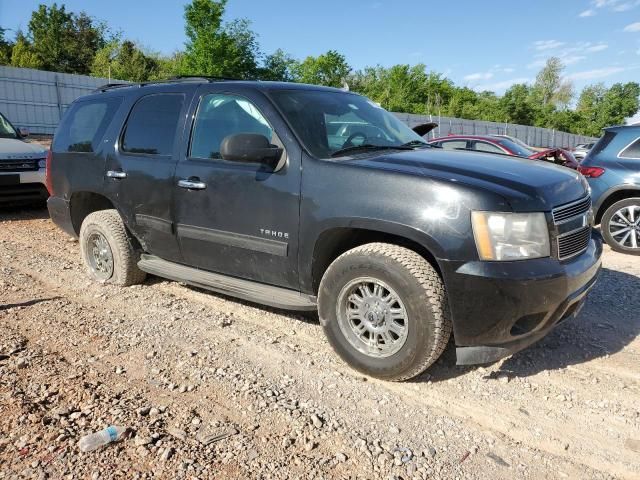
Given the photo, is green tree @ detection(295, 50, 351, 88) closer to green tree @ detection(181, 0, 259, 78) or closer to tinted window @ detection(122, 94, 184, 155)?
green tree @ detection(181, 0, 259, 78)

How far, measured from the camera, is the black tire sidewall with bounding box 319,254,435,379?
288 cm

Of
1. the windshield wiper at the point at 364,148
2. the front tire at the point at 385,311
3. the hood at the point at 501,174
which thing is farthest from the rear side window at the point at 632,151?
the front tire at the point at 385,311

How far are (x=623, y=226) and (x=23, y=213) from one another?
939 cm

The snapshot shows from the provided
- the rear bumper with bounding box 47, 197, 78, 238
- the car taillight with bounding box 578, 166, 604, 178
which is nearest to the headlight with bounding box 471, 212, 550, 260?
the rear bumper with bounding box 47, 197, 78, 238

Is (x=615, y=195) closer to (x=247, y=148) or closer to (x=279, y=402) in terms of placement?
(x=247, y=148)

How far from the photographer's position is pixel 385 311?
3.06 m

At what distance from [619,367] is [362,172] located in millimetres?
2152

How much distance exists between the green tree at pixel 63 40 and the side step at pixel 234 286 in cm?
4844

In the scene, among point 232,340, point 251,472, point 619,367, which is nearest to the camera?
point 251,472

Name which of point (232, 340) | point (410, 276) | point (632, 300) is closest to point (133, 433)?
point (232, 340)

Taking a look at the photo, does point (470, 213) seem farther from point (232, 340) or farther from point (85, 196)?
point (85, 196)

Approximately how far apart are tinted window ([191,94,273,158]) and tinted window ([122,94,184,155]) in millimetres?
276

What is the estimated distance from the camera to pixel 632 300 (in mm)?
4676

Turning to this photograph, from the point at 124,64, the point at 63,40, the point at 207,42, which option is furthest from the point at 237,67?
the point at 63,40
